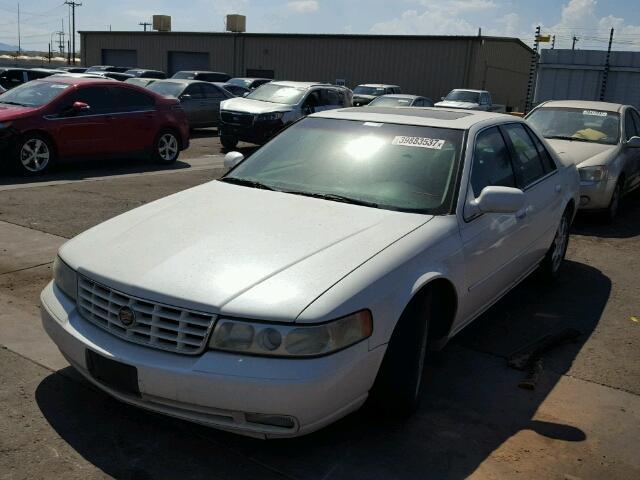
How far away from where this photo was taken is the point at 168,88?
17.4 meters

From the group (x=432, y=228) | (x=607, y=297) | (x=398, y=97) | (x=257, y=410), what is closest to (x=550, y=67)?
(x=398, y=97)

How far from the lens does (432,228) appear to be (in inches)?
139

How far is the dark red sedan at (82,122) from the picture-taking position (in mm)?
9812

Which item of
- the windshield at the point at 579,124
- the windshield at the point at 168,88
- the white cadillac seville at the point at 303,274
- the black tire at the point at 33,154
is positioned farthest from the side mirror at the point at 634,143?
the windshield at the point at 168,88

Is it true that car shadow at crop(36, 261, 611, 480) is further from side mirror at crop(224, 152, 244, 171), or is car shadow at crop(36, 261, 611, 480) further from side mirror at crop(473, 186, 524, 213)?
side mirror at crop(224, 152, 244, 171)

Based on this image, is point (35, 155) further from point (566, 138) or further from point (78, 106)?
point (566, 138)

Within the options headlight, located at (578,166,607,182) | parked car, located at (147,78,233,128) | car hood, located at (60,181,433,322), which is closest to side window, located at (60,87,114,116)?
parked car, located at (147,78,233,128)

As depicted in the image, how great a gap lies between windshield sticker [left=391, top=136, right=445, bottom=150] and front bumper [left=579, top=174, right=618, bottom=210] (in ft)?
16.0

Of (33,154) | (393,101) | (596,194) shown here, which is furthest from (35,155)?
(393,101)

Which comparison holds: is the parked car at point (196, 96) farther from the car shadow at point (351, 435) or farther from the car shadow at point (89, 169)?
the car shadow at point (351, 435)

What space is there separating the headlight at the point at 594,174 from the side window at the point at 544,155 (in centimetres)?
303

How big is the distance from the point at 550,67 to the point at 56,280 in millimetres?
20441

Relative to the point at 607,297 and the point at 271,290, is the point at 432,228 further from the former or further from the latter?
the point at 607,297

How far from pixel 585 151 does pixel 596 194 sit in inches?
27.1
